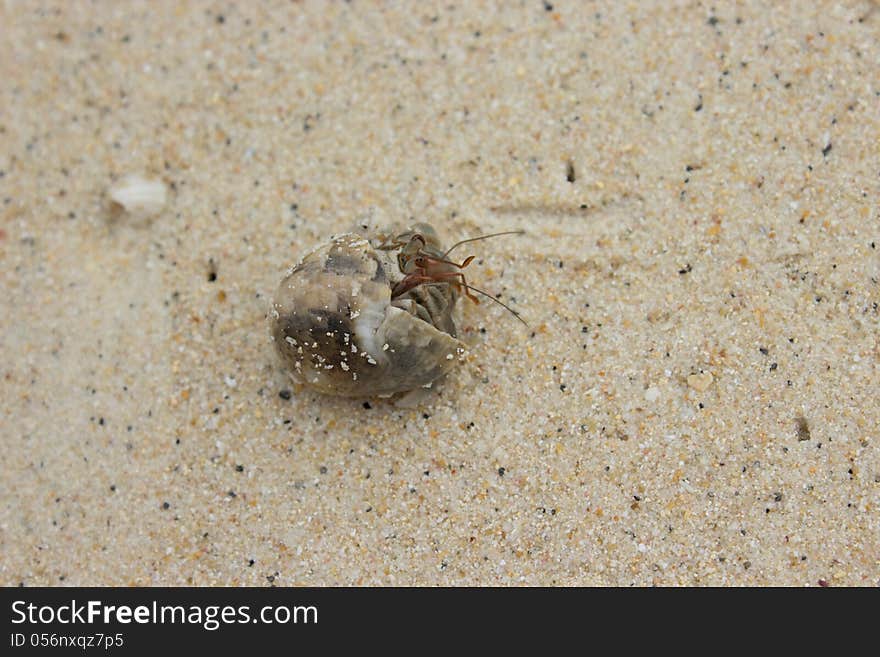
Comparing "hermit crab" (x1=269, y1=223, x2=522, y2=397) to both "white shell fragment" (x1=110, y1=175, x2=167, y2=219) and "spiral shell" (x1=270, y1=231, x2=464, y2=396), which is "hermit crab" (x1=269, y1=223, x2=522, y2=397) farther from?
"white shell fragment" (x1=110, y1=175, x2=167, y2=219)

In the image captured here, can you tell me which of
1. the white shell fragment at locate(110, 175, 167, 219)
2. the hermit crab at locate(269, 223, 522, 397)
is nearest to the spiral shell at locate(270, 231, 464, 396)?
the hermit crab at locate(269, 223, 522, 397)

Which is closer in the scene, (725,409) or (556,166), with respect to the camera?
(725,409)

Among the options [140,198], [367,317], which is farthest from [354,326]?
[140,198]

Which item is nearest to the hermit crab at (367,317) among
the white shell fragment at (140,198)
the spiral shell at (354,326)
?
the spiral shell at (354,326)

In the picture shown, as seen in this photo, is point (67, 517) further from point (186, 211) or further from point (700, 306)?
point (700, 306)
